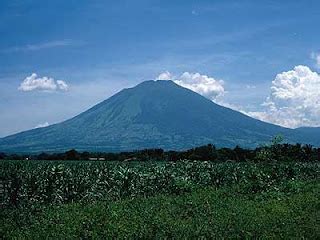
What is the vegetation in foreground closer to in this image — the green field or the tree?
the green field

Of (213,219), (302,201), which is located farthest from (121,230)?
(302,201)

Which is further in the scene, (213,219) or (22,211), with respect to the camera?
(22,211)

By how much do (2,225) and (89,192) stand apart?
11.8m

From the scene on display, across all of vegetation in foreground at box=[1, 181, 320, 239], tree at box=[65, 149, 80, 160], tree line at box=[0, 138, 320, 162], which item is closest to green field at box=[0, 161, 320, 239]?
vegetation in foreground at box=[1, 181, 320, 239]

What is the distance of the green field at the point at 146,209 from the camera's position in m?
13.1

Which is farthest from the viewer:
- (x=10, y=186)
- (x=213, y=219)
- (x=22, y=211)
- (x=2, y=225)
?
(x=10, y=186)

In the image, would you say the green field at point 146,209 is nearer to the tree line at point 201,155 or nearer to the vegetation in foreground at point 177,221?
the vegetation in foreground at point 177,221

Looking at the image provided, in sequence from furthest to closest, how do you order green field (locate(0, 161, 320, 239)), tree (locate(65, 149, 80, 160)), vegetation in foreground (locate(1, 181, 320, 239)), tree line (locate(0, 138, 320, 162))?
tree (locate(65, 149, 80, 160))
tree line (locate(0, 138, 320, 162))
green field (locate(0, 161, 320, 239))
vegetation in foreground (locate(1, 181, 320, 239))

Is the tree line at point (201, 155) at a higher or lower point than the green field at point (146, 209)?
higher

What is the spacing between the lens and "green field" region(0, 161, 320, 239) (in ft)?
42.9

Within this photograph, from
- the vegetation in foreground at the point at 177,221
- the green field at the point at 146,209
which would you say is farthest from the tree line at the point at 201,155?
the vegetation in foreground at the point at 177,221

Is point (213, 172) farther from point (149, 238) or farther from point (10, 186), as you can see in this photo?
point (149, 238)

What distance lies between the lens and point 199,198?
2283cm

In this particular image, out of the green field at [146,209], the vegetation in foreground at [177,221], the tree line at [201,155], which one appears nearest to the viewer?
the vegetation in foreground at [177,221]
